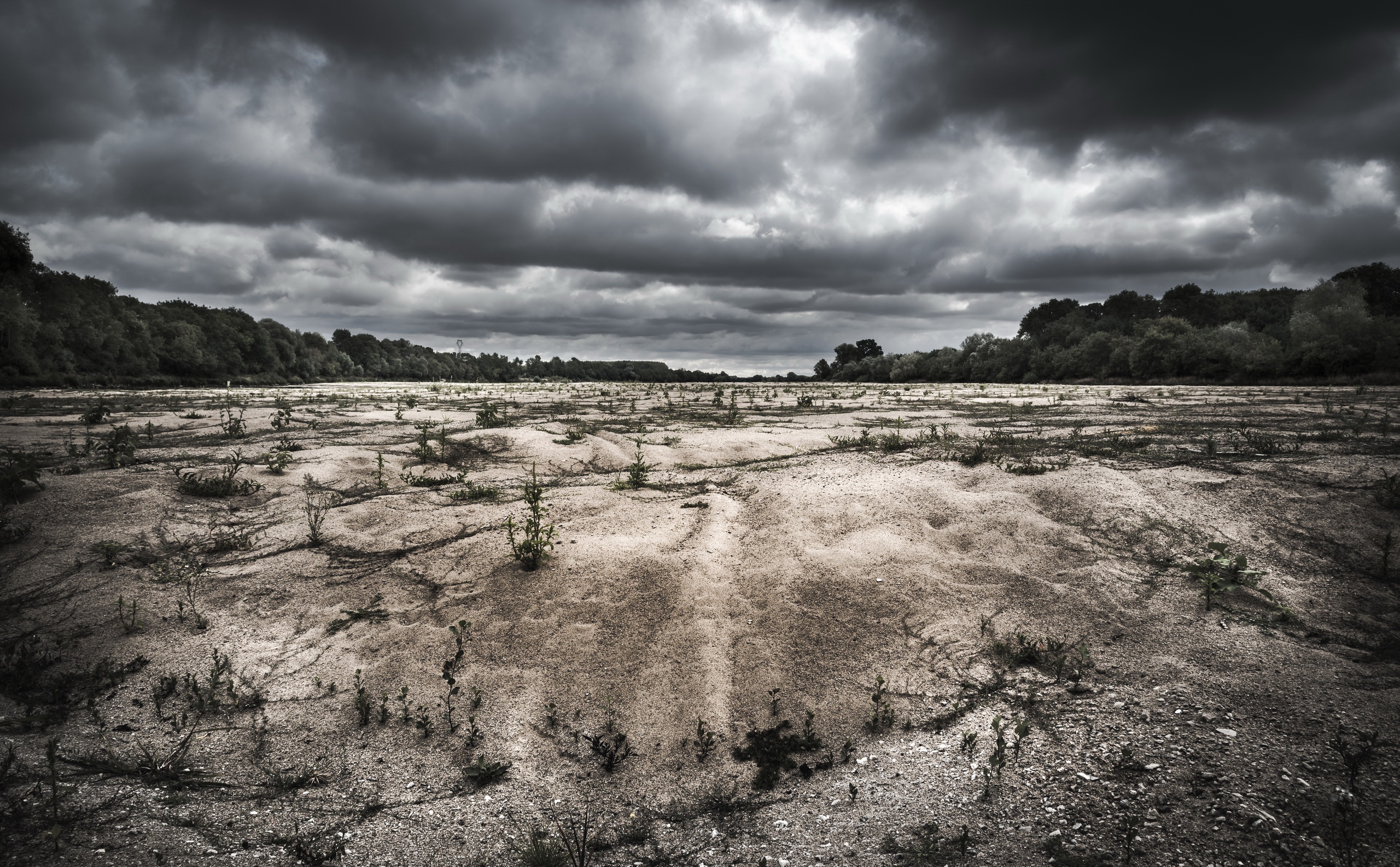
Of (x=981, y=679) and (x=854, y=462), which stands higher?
(x=854, y=462)

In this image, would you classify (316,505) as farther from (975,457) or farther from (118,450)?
(975,457)

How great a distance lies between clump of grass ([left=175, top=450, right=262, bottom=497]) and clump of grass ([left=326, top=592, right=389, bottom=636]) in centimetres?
318

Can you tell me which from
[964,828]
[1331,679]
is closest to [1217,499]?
[1331,679]

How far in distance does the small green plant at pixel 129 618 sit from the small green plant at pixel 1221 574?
7365 mm

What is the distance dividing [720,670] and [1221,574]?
374 centimetres

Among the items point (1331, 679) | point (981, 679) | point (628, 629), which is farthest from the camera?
point (628, 629)

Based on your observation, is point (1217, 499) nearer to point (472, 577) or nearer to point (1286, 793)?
point (1286, 793)

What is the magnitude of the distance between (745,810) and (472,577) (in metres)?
2.89

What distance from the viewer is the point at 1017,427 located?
1109 centimetres

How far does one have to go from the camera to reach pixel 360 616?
4.30 meters

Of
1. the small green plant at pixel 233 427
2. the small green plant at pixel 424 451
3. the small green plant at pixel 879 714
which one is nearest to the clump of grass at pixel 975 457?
the small green plant at pixel 879 714

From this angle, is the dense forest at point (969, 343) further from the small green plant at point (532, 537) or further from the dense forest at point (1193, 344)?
the small green plant at point (532, 537)

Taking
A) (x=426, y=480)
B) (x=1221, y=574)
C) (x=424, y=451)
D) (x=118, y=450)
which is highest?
(x=118, y=450)

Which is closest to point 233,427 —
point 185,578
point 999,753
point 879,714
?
point 185,578
